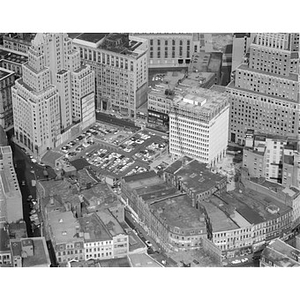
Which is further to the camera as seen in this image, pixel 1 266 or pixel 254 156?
pixel 254 156

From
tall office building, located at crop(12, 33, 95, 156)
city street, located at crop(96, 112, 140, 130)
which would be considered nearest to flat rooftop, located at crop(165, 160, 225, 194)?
city street, located at crop(96, 112, 140, 130)

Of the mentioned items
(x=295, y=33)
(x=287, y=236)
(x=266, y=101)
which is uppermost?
(x=295, y=33)

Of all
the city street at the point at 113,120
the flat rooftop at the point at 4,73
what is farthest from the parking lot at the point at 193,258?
the flat rooftop at the point at 4,73

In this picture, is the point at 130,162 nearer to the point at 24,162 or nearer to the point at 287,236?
the point at 24,162

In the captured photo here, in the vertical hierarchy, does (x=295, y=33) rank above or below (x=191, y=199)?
above

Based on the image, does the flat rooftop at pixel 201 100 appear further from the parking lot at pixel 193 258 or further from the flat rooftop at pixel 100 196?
the parking lot at pixel 193 258

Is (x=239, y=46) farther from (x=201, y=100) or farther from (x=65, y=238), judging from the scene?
(x=65, y=238)

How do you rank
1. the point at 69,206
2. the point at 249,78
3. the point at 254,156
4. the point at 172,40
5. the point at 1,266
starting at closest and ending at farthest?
the point at 1,266 < the point at 69,206 < the point at 254,156 < the point at 249,78 < the point at 172,40

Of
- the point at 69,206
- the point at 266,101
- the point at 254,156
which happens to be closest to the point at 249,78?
the point at 266,101

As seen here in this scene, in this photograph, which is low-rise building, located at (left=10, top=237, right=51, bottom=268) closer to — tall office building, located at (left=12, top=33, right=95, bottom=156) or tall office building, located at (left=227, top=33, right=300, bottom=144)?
tall office building, located at (left=12, top=33, right=95, bottom=156)
